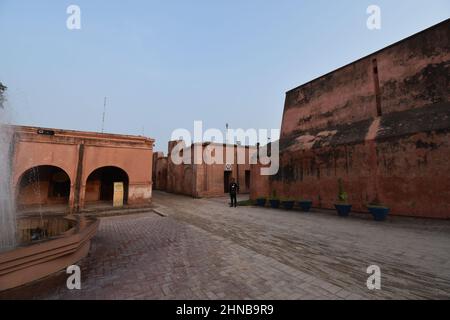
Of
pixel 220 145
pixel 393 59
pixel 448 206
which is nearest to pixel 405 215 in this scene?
pixel 448 206

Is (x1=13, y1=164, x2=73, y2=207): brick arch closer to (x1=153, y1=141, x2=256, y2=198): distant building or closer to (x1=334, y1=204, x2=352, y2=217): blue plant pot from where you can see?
(x1=153, y1=141, x2=256, y2=198): distant building

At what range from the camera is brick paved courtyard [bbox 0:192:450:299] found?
323 cm

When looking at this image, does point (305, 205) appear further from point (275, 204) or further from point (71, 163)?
point (71, 163)

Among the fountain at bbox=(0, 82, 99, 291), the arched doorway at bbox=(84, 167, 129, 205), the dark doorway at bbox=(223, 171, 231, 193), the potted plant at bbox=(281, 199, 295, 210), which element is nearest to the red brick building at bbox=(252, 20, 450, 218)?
the potted plant at bbox=(281, 199, 295, 210)

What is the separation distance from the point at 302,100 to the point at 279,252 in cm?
1373

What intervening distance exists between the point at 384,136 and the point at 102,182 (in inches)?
728

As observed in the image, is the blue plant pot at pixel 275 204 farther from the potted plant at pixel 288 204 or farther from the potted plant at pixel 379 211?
the potted plant at pixel 379 211

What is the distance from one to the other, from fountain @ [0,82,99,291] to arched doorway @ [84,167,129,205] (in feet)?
29.8

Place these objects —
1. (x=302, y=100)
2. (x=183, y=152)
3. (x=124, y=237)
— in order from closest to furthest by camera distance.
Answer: (x=124, y=237)
(x=302, y=100)
(x=183, y=152)

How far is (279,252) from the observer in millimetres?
5035

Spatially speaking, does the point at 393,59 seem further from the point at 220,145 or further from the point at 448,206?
the point at 220,145

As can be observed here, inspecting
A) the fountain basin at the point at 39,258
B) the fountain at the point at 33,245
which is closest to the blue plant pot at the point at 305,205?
the fountain at the point at 33,245

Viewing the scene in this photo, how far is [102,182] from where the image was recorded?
1523cm

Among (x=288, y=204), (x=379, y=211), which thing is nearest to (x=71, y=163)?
(x=288, y=204)
